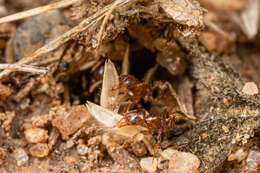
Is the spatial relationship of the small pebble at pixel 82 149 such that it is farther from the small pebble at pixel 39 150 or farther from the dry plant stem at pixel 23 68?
the dry plant stem at pixel 23 68

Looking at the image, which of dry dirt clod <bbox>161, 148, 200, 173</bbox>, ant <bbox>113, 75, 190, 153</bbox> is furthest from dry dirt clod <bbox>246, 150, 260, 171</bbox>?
ant <bbox>113, 75, 190, 153</bbox>

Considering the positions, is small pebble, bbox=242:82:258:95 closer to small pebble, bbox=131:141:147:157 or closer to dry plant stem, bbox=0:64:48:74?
small pebble, bbox=131:141:147:157

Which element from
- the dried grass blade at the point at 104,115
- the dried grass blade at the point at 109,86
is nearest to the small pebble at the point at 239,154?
the dried grass blade at the point at 104,115

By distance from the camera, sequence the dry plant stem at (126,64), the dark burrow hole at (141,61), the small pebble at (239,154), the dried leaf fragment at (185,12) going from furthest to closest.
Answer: the dark burrow hole at (141,61)
the dry plant stem at (126,64)
the small pebble at (239,154)
the dried leaf fragment at (185,12)

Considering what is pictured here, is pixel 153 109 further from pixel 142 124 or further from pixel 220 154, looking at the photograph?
pixel 220 154

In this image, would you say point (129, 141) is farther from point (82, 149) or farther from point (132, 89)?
point (132, 89)

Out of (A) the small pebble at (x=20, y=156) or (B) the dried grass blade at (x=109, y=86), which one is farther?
(B) the dried grass blade at (x=109, y=86)
